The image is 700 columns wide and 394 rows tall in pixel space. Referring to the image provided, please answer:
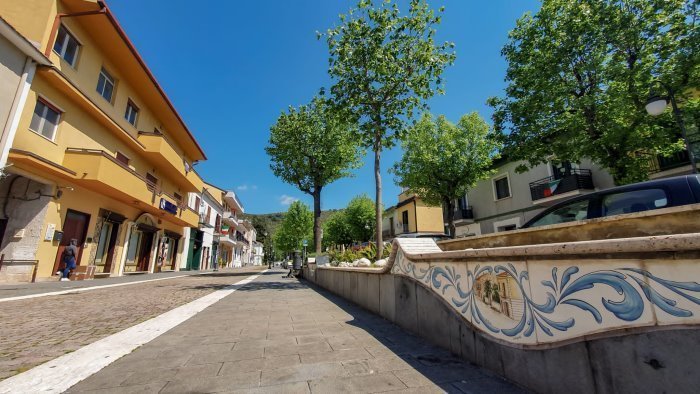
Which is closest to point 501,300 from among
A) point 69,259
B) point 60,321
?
point 60,321

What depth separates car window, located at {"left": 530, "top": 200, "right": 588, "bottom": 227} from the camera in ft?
13.4

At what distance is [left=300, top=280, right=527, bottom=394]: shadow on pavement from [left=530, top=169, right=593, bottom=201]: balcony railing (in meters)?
16.2

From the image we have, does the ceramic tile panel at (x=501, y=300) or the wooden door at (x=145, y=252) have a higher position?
the wooden door at (x=145, y=252)

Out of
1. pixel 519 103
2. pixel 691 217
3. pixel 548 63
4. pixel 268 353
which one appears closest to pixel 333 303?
pixel 268 353

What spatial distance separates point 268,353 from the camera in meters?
3.18

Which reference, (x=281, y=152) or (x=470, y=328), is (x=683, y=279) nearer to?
(x=470, y=328)

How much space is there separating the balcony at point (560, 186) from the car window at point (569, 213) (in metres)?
14.1

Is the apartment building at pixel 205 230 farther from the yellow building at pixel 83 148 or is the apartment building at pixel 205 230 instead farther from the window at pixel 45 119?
the window at pixel 45 119

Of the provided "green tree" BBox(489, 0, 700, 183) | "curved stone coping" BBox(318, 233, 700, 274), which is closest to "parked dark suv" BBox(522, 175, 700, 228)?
"curved stone coping" BBox(318, 233, 700, 274)

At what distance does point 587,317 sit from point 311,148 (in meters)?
20.0

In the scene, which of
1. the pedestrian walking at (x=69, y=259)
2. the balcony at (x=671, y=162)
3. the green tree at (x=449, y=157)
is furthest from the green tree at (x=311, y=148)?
the balcony at (x=671, y=162)

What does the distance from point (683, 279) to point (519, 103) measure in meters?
12.2

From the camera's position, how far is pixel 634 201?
3.50 m

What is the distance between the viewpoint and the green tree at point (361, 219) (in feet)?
137
